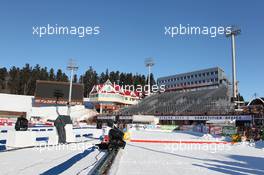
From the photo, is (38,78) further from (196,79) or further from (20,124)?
(20,124)

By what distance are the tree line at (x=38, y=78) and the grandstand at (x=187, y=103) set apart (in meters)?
46.6

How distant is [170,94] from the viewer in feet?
282

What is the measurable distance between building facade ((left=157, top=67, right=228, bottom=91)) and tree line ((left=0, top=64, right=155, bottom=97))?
9.28m

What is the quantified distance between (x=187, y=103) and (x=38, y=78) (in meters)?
68.3

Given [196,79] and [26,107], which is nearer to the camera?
[26,107]

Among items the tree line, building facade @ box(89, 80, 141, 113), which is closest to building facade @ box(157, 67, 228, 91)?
the tree line

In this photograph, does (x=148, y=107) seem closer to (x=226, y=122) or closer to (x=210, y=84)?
(x=226, y=122)

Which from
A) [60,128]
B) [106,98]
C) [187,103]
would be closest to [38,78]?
[106,98]

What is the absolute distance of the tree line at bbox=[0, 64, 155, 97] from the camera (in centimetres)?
10919

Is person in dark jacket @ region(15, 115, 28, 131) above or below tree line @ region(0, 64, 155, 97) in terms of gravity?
below

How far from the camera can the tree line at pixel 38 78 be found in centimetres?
10919

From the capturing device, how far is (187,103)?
72250 millimetres

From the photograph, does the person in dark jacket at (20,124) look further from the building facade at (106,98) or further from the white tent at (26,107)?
the building facade at (106,98)

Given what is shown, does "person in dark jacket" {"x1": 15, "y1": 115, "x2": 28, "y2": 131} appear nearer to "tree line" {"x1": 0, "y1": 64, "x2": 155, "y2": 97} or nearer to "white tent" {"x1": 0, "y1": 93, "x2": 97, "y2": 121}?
"white tent" {"x1": 0, "y1": 93, "x2": 97, "y2": 121}
